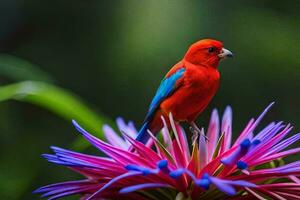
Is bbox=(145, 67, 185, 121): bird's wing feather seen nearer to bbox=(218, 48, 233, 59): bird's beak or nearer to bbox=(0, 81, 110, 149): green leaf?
bbox=(218, 48, 233, 59): bird's beak

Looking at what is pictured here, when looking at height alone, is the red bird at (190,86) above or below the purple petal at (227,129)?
above

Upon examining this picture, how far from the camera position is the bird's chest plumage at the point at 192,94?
0.64 m

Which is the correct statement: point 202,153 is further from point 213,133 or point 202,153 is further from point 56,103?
point 56,103

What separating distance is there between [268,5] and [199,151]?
1.04 metres

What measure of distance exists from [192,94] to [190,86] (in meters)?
0.01

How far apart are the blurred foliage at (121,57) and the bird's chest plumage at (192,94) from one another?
1.42 ft

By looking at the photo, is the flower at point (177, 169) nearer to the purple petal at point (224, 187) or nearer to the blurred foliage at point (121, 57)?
the purple petal at point (224, 187)

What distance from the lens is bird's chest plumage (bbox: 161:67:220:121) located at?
0.64m

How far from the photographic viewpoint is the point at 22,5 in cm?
197

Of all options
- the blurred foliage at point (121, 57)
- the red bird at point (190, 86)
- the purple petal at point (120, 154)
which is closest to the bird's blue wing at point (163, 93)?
the red bird at point (190, 86)

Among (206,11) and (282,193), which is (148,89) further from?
(282,193)

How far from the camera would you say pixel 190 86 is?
0.66m

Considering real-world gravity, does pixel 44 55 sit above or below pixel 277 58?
above

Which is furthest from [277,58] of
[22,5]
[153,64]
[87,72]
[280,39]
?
[22,5]
